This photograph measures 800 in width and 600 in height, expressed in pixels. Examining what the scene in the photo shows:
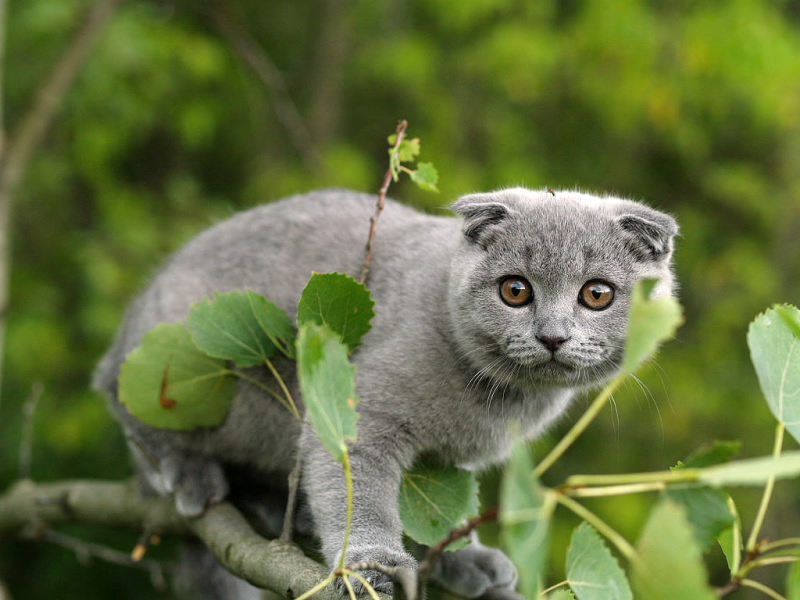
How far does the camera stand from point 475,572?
2.28 m

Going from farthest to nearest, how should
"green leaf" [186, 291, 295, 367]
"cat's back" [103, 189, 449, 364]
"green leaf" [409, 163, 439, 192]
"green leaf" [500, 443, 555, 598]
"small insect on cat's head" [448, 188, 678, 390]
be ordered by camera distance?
"cat's back" [103, 189, 449, 364], "small insect on cat's head" [448, 188, 678, 390], "green leaf" [409, 163, 439, 192], "green leaf" [186, 291, 295, 367], "green leaf" [500, 443, 555, 598]

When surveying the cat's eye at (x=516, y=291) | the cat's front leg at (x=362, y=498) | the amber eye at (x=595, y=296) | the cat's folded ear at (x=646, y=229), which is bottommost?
the cat's front leg at (x=362, y=498)

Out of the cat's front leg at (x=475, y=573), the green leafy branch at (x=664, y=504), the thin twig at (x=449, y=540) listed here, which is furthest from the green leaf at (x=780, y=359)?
the cat's front leg at (x=475, y=573)

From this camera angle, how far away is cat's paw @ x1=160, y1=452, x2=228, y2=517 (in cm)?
216

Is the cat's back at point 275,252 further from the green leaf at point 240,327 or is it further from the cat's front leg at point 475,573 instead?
the cat's front leg at point 475,573

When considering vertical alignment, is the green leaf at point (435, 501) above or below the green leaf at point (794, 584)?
below

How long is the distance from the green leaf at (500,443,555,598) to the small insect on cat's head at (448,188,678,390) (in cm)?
99

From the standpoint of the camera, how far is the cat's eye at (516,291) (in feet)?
6.02

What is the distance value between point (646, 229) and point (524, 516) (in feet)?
4.22

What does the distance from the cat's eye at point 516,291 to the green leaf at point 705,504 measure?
923 mm

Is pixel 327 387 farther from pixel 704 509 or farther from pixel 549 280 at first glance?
pixel 549 280

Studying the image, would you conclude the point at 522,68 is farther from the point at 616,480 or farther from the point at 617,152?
the point at 616,480

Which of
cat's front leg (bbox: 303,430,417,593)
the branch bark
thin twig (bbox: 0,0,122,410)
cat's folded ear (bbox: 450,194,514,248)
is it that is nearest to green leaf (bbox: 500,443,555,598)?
the branch bark

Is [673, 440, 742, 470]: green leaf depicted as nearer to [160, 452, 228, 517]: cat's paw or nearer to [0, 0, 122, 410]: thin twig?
[160, 452, 228, 517]: cat's paw
